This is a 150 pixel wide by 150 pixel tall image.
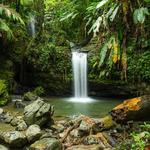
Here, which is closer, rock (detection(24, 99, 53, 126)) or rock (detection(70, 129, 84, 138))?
rock (detection(70, 129, 84, 138))

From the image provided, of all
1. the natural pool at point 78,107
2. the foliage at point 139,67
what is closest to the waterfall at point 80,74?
the natural pool at point 78,107

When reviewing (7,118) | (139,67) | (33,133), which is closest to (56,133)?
(33,133)

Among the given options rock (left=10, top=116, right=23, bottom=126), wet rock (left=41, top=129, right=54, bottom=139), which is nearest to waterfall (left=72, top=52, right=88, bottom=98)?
rock (left=10, top=116, right=23, bottom=126)

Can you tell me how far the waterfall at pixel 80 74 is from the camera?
1258 centimetres

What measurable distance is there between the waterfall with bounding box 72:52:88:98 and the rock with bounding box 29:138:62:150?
20.2ft

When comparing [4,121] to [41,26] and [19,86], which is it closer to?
[19,86]

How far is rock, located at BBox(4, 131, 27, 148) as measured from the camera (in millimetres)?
6512

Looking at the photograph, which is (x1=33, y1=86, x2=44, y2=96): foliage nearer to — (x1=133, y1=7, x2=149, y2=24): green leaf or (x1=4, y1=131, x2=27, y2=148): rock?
(x1=4, y1=131, x2=27, y2=148): rock

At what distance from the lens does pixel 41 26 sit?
48.1 ft

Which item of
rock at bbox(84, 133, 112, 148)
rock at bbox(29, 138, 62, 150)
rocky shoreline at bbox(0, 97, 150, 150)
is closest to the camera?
rock at bbox(29, 138, 62, 150)

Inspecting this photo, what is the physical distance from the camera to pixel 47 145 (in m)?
6.23

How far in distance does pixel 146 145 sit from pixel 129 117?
2091 mm

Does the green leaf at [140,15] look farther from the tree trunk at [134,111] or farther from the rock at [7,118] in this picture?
the rock at [7,118]

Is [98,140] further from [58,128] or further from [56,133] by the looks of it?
[58,128]
